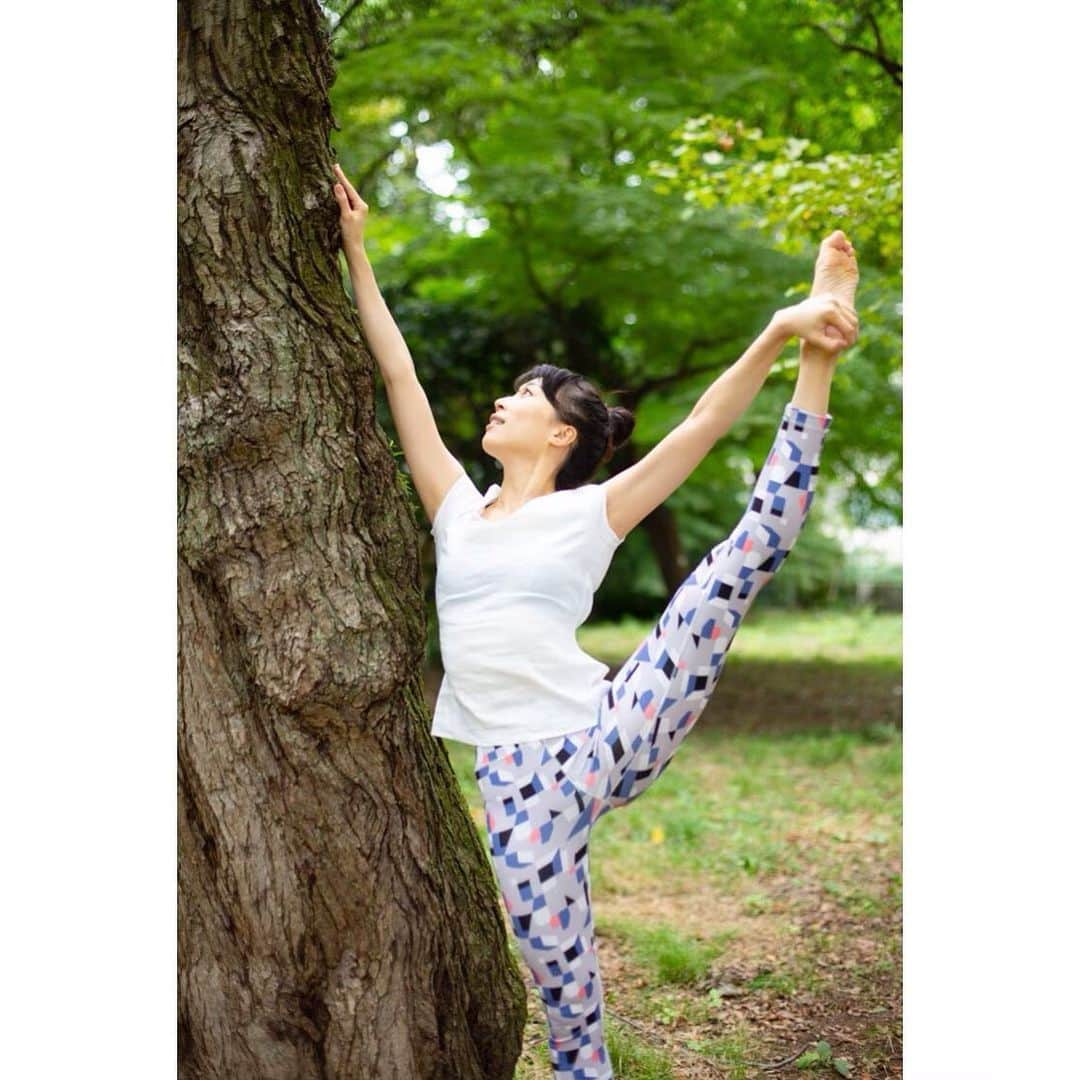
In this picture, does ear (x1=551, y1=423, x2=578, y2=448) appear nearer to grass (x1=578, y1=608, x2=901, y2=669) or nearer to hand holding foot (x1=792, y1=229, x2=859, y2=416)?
hand holding foot (x1=792, y1=229, x2=859, y2=416)

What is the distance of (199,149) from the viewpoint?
212 cm

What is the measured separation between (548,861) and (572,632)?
401mm

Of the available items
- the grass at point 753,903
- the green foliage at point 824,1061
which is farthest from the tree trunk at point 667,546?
the green foliage at point 824,1061

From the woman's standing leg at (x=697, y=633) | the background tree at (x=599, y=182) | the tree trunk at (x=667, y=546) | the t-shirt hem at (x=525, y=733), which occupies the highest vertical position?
the background tree at (x=599, y=182)

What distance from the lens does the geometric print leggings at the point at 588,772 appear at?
6.65ft

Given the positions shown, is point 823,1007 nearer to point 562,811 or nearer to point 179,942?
point 562,811

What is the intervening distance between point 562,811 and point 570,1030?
395mm

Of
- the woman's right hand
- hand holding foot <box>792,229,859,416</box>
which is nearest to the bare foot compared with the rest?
hand holding foot <box>792,229,859,416</box>

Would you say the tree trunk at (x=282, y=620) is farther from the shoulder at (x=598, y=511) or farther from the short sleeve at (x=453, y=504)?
the shoulder at (x=598, y=511)

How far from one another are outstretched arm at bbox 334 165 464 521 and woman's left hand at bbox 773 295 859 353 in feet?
2.34

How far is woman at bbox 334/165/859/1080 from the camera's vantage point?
2002 mm

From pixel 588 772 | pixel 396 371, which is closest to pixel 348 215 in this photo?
pixel 396 371

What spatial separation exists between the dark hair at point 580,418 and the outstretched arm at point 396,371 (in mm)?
221
